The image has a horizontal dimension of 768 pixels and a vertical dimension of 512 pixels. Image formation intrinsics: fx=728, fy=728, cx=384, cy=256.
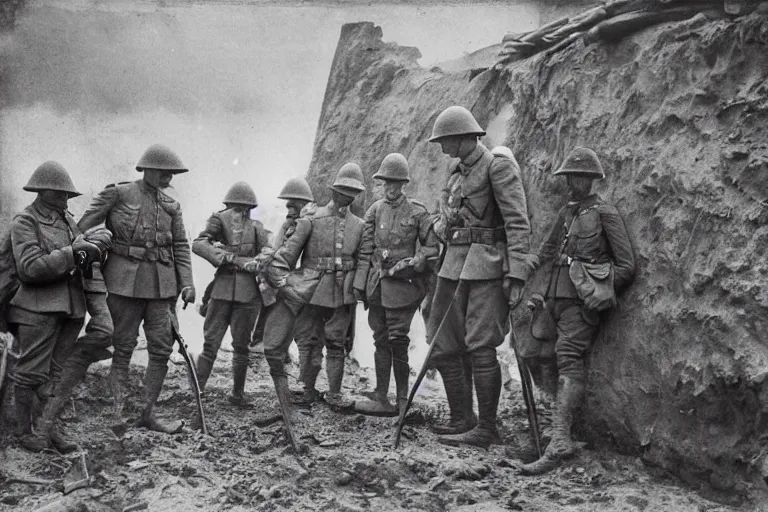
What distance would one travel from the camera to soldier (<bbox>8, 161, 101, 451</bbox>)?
5.01 m

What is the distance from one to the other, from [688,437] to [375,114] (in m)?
7.11

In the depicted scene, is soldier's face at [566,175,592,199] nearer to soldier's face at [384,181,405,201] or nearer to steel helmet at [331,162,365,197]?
soldier's face at [384,181,405,201]

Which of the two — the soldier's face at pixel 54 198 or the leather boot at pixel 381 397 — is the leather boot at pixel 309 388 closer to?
the leather boot at pixel 381 397

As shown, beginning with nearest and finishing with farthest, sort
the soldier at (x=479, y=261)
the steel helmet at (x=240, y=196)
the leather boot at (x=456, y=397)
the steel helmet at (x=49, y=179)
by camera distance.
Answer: the steel helmet at (x=49, y=179) < the soldier at (x=479, y=261) < the leather boot at (x=456, y=397) < the steel helmet at (x=240, y=196)

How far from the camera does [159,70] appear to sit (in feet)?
46.5

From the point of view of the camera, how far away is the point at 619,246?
203 inches

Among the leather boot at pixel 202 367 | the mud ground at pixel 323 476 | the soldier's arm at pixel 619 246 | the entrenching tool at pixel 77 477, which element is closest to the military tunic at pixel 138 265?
the mud ground at pixel 323 476

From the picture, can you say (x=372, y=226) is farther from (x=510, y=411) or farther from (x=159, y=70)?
(x=159, y=70)

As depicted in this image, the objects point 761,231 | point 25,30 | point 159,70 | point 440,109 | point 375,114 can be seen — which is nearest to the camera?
point 761,231

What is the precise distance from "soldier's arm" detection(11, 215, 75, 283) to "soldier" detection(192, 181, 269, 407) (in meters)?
1.82

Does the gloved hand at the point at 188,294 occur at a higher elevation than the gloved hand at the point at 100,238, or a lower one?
lower

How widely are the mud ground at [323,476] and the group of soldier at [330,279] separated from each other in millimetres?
248

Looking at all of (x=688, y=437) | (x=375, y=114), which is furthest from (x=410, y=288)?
(x=375, y=114)

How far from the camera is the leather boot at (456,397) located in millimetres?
5832
